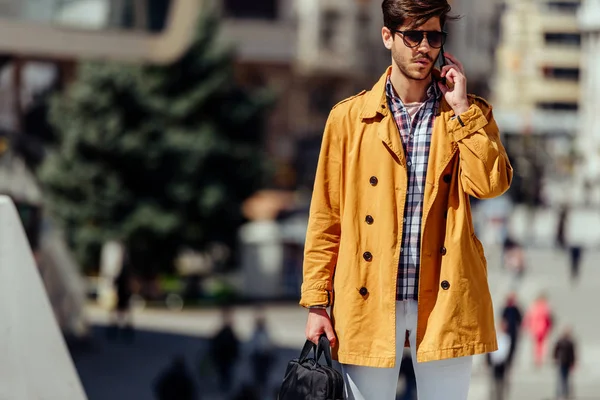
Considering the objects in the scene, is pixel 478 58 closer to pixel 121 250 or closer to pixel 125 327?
pixel 121 250

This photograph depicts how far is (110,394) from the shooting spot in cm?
2277

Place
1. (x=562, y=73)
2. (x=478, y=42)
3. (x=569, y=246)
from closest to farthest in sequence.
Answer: (x=569, y=246)
(x=478, y=42)
(x=562, y=73)

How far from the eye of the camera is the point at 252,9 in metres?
53.2

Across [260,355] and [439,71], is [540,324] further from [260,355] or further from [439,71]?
[439,71]

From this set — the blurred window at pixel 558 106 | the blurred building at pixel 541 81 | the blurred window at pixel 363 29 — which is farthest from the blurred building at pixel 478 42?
the blurred window at pixel 558 106

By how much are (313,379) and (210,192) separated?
114ft

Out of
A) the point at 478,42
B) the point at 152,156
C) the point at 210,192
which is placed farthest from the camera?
the point at 478,42

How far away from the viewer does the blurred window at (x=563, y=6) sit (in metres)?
77.9

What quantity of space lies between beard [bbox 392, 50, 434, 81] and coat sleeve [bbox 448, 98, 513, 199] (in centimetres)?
17

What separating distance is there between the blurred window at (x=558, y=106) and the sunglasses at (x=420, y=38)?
83.6 m

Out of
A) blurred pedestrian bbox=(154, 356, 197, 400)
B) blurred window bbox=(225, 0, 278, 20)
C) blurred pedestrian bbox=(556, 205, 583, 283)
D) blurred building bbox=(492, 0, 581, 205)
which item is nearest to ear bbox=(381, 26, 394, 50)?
blurred pedestrian bbox=(154, 356, 197, 400)

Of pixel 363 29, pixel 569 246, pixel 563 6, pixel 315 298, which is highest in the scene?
pixel 315 298

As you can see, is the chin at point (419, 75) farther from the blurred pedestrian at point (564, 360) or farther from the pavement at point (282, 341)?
the pavement at point (282, 341)

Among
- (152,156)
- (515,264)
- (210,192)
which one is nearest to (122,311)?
(152,156)
